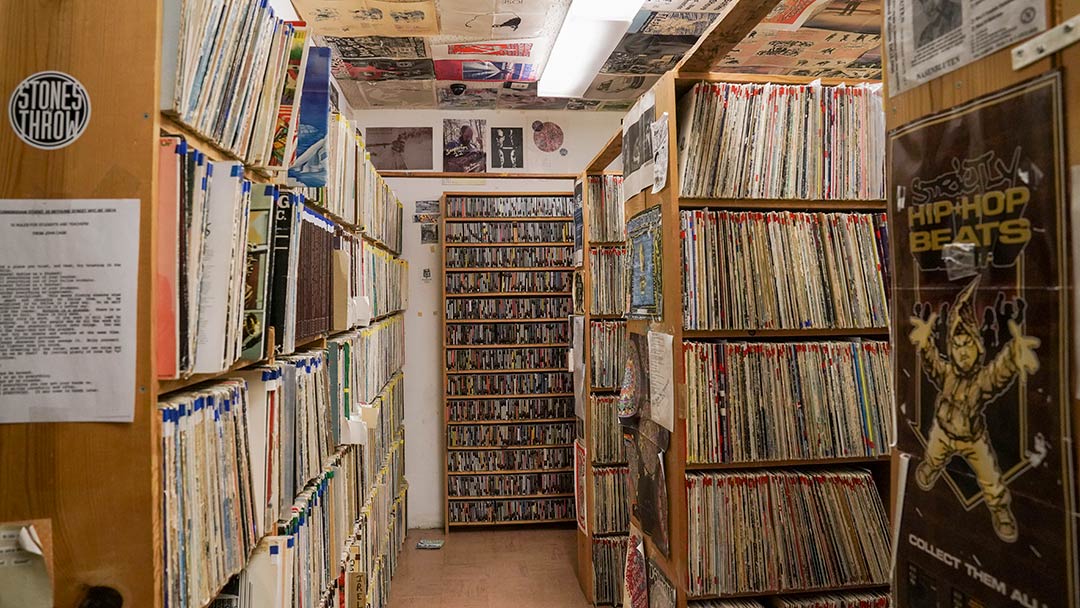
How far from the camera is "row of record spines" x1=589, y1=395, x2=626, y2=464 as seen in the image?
3312mm

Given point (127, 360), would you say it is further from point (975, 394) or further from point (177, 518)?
point (975, 394)

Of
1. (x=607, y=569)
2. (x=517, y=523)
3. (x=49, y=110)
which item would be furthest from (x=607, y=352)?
(x=49, y=110)

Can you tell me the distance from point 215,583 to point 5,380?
0.44m

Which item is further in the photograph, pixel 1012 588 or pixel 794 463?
pixel 794 463

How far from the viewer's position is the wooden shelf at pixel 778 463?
1.77 meters

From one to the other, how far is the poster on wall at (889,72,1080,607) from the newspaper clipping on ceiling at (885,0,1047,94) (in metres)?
0.06

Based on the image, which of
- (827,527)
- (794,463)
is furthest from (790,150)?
(827,527)

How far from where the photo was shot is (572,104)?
4.55m

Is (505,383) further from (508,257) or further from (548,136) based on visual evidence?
(548,136)

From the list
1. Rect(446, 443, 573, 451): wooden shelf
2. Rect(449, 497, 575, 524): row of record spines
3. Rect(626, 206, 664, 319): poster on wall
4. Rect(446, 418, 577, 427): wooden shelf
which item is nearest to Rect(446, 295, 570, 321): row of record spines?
Rect(446, 418, 577, 427): wooden shelf

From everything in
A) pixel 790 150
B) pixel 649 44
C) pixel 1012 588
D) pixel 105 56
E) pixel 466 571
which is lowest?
pixel 466 571

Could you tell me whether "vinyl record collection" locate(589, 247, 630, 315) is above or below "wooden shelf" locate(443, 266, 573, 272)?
below

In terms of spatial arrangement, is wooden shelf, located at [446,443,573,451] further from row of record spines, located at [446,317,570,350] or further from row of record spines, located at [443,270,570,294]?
row of record spines, located at [443,270,570,294]

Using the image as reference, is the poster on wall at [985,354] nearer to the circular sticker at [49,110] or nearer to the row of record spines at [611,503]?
the circular sticker at [49,110]
